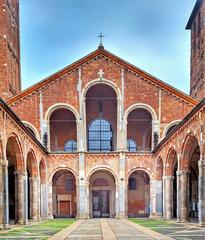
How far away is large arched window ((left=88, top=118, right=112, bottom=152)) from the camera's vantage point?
4504cm

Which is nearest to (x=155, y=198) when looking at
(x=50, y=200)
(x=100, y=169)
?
(x=100, y=169)

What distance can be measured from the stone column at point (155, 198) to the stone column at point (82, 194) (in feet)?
19.0

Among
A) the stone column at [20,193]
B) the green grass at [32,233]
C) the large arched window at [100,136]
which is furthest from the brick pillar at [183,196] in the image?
the large arched window at [100,136]

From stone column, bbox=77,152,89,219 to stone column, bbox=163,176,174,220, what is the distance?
756 centimetres

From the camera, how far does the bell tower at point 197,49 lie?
46781 millimetres

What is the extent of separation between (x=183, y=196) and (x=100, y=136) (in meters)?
15.5

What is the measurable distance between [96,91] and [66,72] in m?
4.27

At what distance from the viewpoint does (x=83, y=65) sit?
4247 cm

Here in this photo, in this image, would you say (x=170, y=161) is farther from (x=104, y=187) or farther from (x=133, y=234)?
(x=133, y=234)

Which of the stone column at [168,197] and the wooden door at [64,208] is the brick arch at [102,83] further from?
the wooden door at [64,208]

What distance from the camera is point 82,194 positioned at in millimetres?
40281

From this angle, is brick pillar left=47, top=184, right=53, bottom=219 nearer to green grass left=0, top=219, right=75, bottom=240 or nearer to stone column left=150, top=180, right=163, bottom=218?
stone column left=150, top=180, right=163, bottom=218

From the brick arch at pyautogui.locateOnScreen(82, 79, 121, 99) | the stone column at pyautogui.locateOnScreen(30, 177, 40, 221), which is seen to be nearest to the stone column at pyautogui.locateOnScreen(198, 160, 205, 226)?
the stone column at pyautogui.locateOnScreen(30, 177, 40, 221)

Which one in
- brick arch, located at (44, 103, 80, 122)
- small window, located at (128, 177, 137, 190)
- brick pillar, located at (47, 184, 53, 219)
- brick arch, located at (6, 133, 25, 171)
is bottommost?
brick pillar, located at (47, 184, 53, 219)
